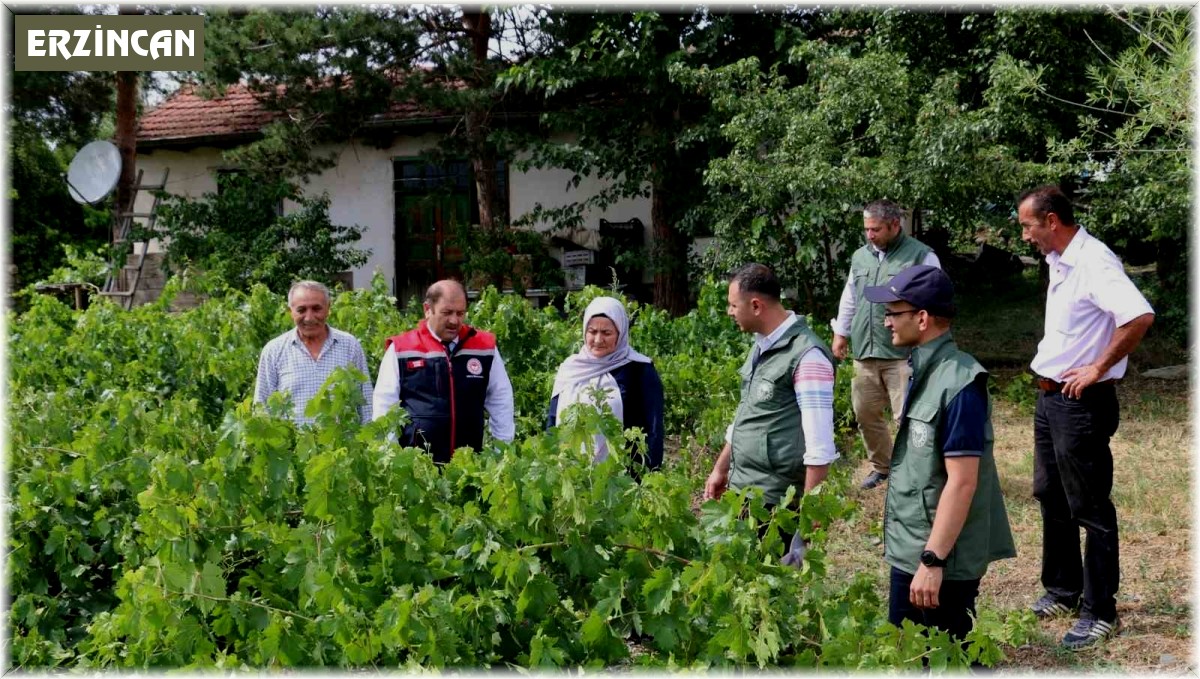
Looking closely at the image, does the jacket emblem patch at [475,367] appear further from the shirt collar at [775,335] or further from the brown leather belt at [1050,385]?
the brown leather belt at [1050,385]

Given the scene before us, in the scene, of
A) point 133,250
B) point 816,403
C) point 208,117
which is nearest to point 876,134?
point 816,403

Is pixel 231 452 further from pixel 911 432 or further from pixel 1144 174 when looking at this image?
pixel 1144 174

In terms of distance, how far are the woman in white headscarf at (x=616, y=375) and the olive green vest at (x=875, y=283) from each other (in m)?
2.26

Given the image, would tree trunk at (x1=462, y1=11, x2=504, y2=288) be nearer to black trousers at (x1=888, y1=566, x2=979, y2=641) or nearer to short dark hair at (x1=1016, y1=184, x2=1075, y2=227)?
short dark hair at (x1=1016, y1=184, x2=1075, y2=227)

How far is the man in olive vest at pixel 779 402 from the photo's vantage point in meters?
3.42

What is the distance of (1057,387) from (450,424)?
2.29 metres

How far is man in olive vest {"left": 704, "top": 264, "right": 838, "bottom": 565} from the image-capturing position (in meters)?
3.42

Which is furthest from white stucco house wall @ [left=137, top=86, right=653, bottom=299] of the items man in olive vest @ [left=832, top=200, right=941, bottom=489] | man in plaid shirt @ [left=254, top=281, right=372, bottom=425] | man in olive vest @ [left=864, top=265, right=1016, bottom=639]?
man in olive vest @ [left=864, top=265, right=1016, bottom=639]

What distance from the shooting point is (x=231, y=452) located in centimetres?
268

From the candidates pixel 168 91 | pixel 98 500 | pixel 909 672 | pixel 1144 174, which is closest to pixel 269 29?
pixel 168 91

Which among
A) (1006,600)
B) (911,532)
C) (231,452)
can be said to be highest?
(231,452)

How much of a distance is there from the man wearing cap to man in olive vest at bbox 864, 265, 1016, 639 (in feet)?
3.73

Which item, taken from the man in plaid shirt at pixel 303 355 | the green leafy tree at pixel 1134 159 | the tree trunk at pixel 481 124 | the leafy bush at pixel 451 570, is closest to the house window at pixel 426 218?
the tree trunk at pixel 481 124

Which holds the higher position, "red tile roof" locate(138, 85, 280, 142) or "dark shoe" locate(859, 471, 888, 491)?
"red tile roof" locate(138, 85, 280, 142)
